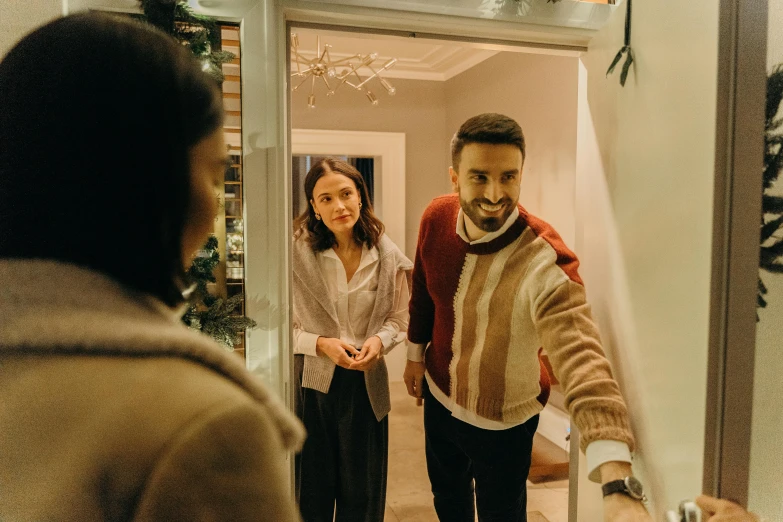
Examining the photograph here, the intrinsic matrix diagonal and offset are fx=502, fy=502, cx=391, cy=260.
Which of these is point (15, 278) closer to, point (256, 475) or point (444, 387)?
point (256, 475)

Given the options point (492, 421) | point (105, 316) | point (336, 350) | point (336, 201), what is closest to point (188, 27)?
point (336, 201)

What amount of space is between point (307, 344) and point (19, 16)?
1.02 metres

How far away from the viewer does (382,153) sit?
3.58m

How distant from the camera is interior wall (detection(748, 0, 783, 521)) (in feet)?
2.20

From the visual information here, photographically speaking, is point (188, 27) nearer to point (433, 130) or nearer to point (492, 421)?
point (492, 421)

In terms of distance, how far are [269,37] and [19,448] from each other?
95cm

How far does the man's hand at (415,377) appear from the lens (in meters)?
1.49

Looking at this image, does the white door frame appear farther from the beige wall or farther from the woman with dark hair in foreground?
the woman with dark hair in foreground

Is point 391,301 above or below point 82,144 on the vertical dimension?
below

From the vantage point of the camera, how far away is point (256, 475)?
43 cm

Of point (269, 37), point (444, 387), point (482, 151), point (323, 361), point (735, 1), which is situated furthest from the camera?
point (323, 361)

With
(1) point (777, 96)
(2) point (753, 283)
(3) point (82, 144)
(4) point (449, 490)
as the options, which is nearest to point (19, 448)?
(3) point (82, 144)

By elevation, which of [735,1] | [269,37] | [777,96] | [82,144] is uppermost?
[269,37]

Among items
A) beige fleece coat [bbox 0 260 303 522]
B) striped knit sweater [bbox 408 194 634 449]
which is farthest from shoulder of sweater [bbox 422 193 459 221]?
beige fleece coat [bbox 0 260 303 522]
